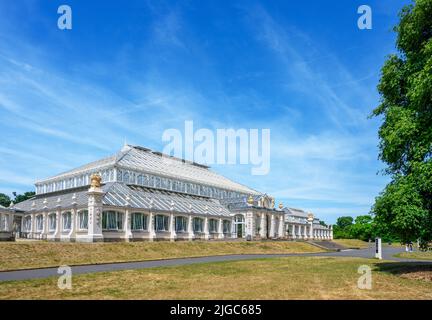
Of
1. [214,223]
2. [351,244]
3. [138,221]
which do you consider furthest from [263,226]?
[138,221]

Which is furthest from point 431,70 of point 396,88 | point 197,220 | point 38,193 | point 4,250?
point 38,193

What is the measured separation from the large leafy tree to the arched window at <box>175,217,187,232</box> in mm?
37385

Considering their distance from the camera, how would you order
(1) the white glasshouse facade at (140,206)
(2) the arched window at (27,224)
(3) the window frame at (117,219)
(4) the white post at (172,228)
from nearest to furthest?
1. (3) the window frame at (117,219)
2. (1) the white glasshouse facade at (140,206)
3. (4) the white post at (172,228)
4. (2) the arched window at (27,224)

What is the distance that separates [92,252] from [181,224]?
80.3 feet

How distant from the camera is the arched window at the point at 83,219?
4525 centimetres

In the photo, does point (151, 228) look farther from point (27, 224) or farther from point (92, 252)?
point (27, 224)

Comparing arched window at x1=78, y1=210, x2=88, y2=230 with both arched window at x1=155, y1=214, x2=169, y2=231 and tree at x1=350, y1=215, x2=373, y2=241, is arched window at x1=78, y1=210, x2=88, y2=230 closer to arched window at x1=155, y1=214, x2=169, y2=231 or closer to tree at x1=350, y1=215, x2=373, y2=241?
arched window at x1=155, y1=214, x2=169, y2=231

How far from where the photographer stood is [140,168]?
63.3 metres

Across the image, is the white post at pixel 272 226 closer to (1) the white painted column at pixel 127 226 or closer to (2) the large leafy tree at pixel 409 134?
(1) the white painted column at pixel 127 226

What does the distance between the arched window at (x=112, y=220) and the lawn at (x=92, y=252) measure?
23.3 ft

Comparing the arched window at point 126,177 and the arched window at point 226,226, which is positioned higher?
the arched window at point 126,177

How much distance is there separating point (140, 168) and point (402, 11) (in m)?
47.7

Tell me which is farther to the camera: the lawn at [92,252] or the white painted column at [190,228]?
the white painted column at [190,228]

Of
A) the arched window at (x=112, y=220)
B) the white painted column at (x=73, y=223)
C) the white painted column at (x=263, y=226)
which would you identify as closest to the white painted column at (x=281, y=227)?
the white painted column at (x=263, y=226)
